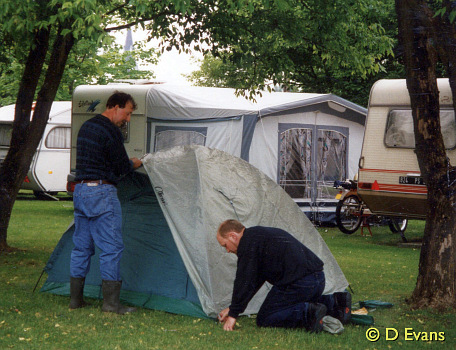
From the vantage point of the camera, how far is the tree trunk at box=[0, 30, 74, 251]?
1015cm

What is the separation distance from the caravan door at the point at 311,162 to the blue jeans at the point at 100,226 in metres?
9.11

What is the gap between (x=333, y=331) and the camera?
5.87 m

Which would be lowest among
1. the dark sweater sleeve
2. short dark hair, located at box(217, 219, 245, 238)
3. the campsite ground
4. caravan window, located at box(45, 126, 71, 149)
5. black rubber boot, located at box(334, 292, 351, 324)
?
the campsite ground

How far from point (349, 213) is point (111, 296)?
871cm

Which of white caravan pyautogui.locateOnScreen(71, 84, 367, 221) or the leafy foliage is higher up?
the leafy foliage

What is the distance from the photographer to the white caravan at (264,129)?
14562 mm

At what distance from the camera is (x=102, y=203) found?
6.39 m

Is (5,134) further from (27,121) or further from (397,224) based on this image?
(397,224)

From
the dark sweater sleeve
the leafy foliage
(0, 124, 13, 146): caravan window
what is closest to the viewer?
the dark sweater sleeve

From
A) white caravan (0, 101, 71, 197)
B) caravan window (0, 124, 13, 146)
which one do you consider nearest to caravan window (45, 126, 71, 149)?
white caravan (0, 101, 71, 197)

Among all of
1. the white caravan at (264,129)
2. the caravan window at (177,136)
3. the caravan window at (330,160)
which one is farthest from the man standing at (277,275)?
the caravan window at (330,160)

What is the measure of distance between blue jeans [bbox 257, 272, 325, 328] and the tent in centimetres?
60

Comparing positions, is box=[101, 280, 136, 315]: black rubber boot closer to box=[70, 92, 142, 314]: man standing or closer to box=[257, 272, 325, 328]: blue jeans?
box=[70, 92, 142, 314]: man standing

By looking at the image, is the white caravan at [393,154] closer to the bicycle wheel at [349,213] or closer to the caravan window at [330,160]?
the bicycle wheel at [349,213]
